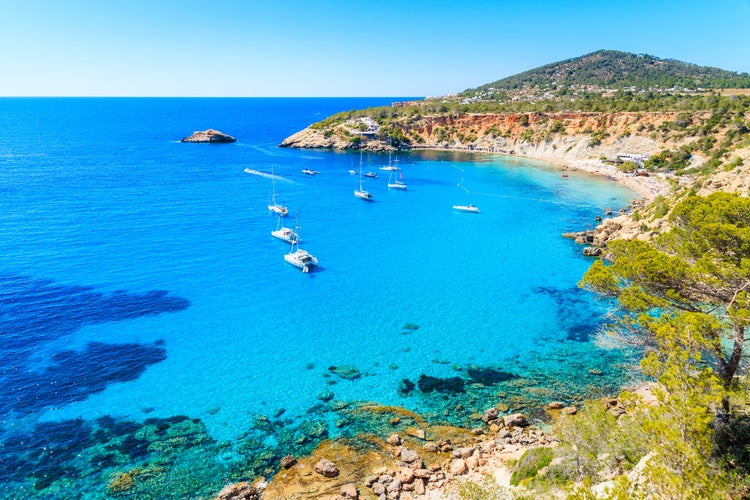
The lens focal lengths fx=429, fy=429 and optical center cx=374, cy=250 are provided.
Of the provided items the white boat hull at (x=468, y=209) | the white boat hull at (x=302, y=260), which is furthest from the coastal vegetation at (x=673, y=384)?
the white boat hull at (x=468, y=209)

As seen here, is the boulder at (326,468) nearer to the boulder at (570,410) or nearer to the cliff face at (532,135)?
the boulder at (570,410)

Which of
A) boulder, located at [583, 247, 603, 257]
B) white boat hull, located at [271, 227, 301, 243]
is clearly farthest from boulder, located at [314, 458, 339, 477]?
boulder, located at [583, 247, 603, 257]

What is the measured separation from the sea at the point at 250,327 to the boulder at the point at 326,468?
186 centimetres

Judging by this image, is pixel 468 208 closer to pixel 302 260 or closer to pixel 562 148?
pixel 302 260

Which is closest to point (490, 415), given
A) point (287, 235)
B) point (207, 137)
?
point (287, 235)

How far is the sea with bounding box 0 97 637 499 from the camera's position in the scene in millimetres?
A: 24047

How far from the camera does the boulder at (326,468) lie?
21422 millimetres

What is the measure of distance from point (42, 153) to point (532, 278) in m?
126

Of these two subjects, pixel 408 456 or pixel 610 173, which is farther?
pixel 610 173

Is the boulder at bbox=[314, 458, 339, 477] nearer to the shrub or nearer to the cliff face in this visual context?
the shrub

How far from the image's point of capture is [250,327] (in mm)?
36281

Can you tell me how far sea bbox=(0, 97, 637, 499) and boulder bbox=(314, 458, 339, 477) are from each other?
1855mm

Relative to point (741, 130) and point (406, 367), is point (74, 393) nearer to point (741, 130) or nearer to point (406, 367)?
point (406, 367)

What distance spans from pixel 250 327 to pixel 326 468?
1738cm
